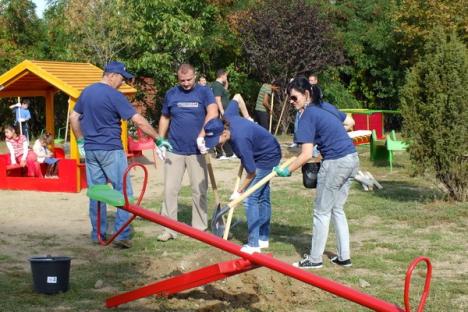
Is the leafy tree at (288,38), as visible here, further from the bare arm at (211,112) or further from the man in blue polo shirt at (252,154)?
the man in blue polo shirt at (252,154)

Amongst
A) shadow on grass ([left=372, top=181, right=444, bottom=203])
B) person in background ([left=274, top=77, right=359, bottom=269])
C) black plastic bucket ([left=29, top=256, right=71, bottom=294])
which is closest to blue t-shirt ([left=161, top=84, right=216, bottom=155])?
person in background ([left=274, top=77, right=359, bottom=269])

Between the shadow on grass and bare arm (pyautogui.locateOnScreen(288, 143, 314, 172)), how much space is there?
4452 millimetres

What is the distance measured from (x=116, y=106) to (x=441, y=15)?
51.0 ft

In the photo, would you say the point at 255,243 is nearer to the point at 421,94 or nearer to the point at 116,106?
the point at 116,106

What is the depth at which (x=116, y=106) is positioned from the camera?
8.17 meters

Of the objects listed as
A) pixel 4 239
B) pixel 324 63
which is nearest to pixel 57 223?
pixel 4 239

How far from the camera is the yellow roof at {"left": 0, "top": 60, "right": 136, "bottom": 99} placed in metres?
12.6

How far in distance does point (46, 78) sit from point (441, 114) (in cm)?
601

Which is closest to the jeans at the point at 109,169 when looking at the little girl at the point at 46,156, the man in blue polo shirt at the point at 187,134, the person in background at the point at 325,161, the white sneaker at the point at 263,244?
the man in blue polo shirt at the point at 187,134

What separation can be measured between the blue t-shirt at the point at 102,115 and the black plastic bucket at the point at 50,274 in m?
2.11

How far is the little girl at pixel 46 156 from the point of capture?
13.1m

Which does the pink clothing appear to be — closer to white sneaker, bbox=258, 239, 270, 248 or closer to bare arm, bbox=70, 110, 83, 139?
bare arm, bbox=70, 110, 83, 139

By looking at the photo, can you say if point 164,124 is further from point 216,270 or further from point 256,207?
point 216,270

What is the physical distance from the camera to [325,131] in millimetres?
7152
